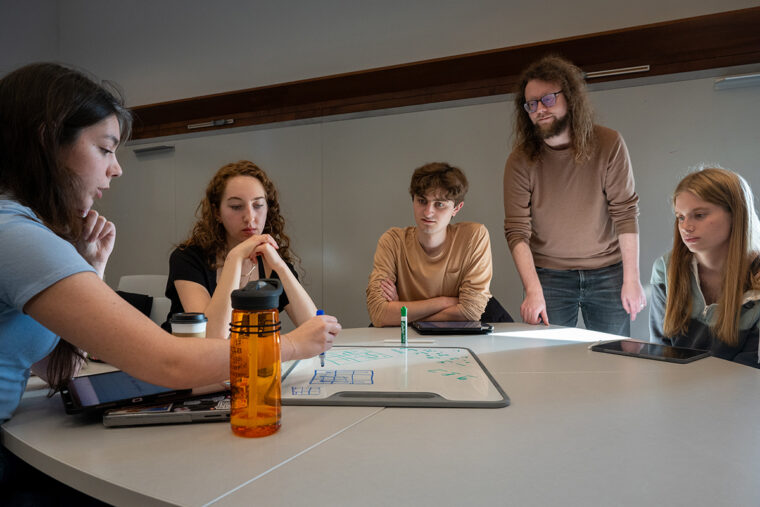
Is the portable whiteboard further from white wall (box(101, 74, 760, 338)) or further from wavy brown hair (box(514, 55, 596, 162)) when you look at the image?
white wall (box(101, 74, 760, 338))

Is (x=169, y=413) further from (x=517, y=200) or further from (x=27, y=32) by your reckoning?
(x=27, y=32)

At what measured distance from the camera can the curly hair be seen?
67.3 inches

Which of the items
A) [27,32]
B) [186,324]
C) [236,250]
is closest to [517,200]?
[236,250]

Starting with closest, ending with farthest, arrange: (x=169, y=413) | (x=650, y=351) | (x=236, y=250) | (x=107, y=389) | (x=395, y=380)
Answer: (x=169, y=413)
(x=107, y=389)
(x=395, y=380)
(x=650, y=351)
(x=236, y=250)

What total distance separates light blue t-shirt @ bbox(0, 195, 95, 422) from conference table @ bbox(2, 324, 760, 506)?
0.08 metres

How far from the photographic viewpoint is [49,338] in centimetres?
80

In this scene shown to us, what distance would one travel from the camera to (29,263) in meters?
0.65

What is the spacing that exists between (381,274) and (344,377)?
105 cm

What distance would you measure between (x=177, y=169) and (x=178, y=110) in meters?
0.44

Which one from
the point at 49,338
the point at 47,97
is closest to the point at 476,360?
the point at 49,338

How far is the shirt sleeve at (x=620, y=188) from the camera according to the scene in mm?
1989

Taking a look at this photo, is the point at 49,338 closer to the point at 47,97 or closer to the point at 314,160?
the point at 47,97

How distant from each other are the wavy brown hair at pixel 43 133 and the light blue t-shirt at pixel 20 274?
0.19ft

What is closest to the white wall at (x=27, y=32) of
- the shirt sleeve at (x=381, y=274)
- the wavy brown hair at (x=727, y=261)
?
the shirt sleeve at (x=381, y=274)
